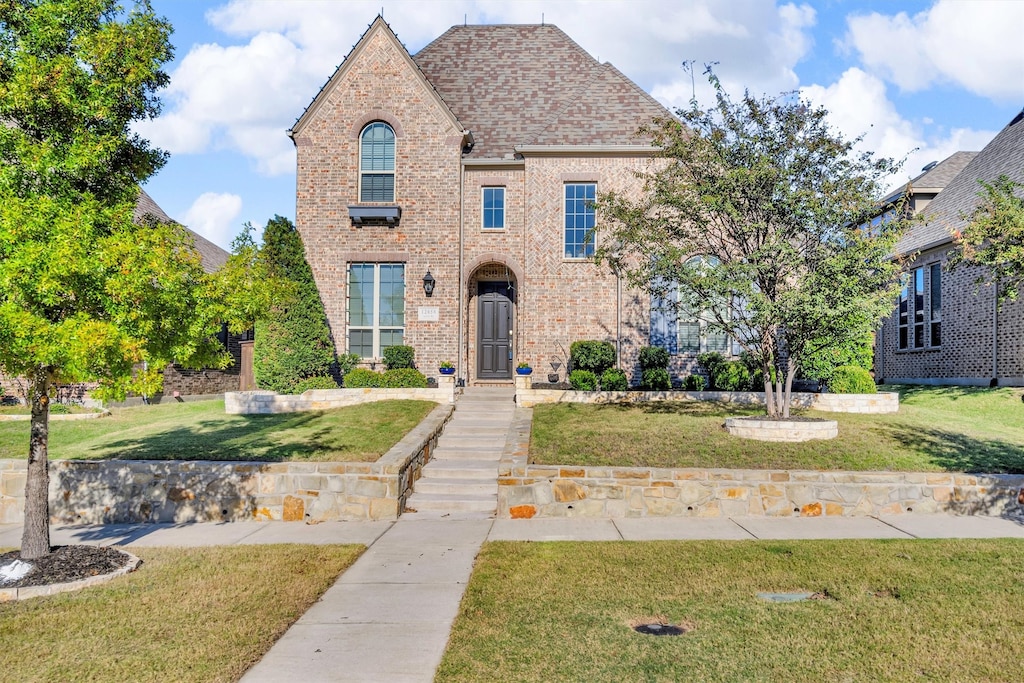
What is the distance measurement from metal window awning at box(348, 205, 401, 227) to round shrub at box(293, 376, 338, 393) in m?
4.52

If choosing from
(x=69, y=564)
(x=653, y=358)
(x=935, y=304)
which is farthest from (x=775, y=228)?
(x=935, y=304)

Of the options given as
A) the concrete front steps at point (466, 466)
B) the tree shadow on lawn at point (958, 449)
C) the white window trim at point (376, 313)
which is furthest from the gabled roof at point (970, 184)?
the white window trim at point (376, 313)

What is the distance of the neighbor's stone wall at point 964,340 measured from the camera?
695 inches

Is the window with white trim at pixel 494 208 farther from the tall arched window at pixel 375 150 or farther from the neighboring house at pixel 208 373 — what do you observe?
the neighboring house at pixel 208 373

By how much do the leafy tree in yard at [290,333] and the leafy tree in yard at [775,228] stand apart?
7698mm

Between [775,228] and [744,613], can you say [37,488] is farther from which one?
[775,228]

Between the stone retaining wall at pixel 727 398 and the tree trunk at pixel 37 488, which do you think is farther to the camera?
the stone retaining wall at pixel 727 398

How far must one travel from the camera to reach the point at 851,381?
15414mm

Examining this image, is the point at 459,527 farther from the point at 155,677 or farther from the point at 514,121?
the point at 514,121

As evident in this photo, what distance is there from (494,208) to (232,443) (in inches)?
385

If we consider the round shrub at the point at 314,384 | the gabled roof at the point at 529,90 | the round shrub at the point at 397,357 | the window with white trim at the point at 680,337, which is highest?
the gabled roof at the point at 529,90

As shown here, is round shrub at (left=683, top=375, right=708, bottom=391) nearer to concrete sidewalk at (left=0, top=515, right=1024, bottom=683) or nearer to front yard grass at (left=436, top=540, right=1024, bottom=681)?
concrete sidewalk at (left=0, top=515, right=1024, bottom=683)

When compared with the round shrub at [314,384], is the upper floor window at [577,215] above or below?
above

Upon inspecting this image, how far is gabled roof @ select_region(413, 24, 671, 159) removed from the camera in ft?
62.7
